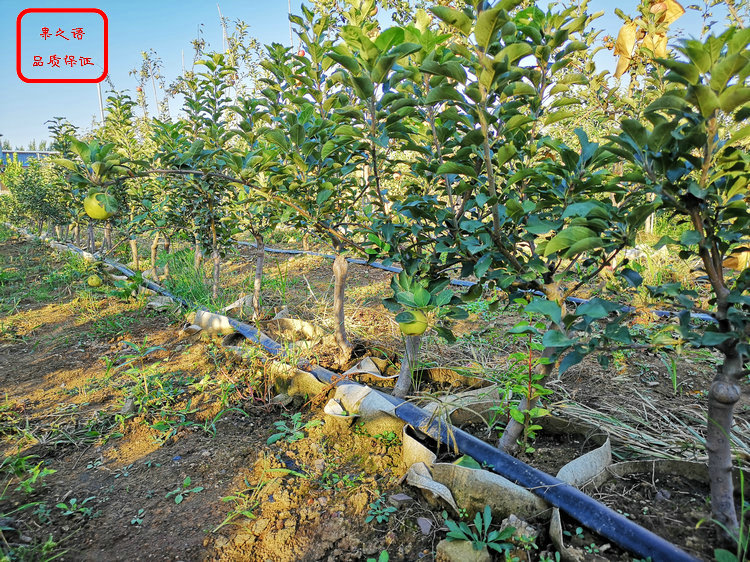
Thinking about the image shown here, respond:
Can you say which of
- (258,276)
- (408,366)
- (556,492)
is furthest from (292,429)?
(258,276)

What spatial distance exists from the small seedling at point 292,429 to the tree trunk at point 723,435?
1.29 meters

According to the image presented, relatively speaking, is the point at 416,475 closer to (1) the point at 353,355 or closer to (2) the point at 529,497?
(2) the point at 529,497

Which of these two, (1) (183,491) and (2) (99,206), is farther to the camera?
(1) (183,491)

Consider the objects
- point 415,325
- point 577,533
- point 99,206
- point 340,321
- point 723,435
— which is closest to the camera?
point 723,435

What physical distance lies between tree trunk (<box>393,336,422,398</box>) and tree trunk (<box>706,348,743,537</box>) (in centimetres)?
100

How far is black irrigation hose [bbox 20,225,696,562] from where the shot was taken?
1.00 metres

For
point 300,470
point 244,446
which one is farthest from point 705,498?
point 244,446

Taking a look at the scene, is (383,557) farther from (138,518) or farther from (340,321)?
(340,321)

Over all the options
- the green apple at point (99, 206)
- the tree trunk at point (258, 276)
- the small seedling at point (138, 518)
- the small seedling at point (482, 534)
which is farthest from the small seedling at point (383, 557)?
the tree trunk at point (258, 276)

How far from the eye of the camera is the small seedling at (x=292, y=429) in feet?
5.57

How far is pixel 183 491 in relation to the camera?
1499 mm

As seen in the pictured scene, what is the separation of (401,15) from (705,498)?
214 inches

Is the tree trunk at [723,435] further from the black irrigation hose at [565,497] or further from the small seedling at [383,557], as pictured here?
the small seedling at [383,557]

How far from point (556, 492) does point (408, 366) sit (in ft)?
2.53
